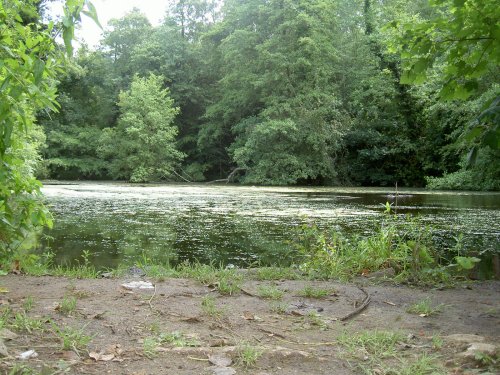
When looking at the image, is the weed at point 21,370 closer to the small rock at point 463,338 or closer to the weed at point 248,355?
the weed at point 248,355

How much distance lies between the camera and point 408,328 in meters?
2.97

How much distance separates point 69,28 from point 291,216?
7.41 metres

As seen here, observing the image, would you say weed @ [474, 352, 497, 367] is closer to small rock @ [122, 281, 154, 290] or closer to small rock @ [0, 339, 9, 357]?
small rock @ [0, 339, 9, 357]

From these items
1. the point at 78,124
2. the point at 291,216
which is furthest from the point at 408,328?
the point at 78,124

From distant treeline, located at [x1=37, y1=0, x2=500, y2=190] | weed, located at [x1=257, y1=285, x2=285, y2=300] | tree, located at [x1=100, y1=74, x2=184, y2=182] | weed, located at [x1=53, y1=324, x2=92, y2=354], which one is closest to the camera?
weed, located at [x1=53, y1=324, x2=92, y2=354]

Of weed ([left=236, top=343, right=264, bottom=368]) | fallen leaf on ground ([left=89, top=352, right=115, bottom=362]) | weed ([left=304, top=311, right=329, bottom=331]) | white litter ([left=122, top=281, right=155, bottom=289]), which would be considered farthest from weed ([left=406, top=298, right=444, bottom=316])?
fallen leaf on ground ([left=89, top=352, right=115, bottom=362])

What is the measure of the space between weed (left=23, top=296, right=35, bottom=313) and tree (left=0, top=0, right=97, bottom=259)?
73 centimetres

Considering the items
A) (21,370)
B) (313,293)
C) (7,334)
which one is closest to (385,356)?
(313,293)

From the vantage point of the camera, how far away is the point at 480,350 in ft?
7.64

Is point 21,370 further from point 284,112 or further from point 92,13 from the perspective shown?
point 284,112

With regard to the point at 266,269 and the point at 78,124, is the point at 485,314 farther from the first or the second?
the point at 78,124

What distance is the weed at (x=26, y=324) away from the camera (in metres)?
2.56

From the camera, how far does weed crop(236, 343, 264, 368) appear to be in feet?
7.48

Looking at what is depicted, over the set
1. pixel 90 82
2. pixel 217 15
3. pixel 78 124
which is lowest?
pixel 78 124
